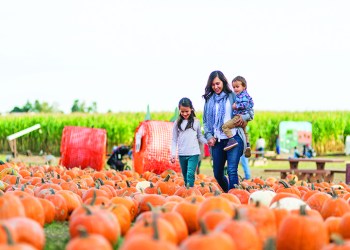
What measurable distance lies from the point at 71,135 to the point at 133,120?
21.2 metres

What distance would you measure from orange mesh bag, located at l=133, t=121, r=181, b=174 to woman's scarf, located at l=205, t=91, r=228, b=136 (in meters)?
6.55

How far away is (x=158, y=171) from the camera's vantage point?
13.9 metres

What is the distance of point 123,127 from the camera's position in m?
Answer: 36.2

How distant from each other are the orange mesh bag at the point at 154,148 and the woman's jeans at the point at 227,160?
6516mm

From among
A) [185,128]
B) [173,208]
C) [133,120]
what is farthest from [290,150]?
[173,208]

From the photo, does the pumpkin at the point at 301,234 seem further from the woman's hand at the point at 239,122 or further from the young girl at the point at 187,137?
the young girl at the point at 187,137

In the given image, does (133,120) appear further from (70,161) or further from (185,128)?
(185,128)

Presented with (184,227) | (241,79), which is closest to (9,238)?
(184,227)

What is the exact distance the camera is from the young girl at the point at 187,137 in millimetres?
7965

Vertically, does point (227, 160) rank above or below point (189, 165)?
above

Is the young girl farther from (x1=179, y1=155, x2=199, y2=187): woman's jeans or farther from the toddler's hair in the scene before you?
the toddler's hair

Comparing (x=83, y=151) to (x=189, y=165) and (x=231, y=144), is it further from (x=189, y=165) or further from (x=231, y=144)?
(x=231, y=144)

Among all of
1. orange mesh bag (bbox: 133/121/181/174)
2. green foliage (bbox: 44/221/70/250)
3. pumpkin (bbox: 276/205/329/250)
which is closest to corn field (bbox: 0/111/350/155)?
orange mesh bag (bbox: 133/121/181/174)

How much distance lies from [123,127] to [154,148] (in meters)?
22.4
